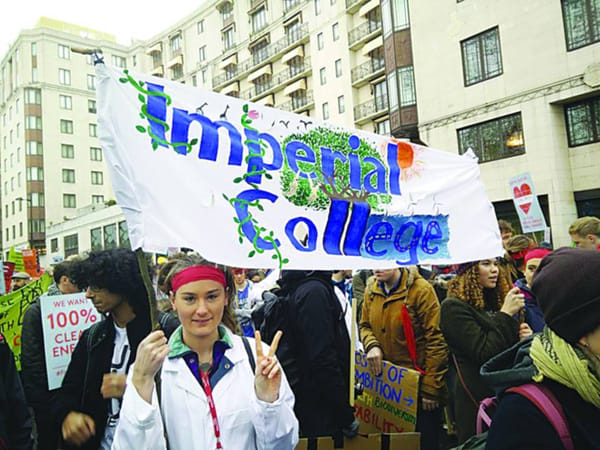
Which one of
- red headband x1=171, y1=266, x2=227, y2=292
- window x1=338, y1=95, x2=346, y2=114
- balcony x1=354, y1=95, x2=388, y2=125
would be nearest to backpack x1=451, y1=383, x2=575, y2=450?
red headband x1=171, y1=266, x2=227, y2=292

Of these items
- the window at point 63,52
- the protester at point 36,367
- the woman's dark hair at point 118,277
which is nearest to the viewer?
the woman's dark hair at point 118,277

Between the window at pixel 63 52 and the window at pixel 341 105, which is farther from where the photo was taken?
the window at pixel 63 52

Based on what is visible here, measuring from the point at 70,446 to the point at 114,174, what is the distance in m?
1.57

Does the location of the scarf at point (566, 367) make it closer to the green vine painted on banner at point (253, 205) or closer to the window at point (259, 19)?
the green vine painted on banner at point (253, 205)

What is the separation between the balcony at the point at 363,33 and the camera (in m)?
31.1

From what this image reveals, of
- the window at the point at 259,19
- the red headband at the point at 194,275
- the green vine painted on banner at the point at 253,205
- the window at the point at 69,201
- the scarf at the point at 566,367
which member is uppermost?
the window at the point at 259,19

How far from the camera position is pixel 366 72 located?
32.2m

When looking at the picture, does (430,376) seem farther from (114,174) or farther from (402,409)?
(114,174)

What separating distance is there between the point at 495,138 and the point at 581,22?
13.7 ft

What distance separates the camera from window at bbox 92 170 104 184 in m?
56.5

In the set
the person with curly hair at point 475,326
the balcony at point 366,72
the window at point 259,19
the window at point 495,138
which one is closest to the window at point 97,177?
the window at point 259,19

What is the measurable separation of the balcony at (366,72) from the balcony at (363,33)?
4.33 feet

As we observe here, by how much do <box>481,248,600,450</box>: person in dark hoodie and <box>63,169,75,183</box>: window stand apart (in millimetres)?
58780

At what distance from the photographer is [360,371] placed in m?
4.28
